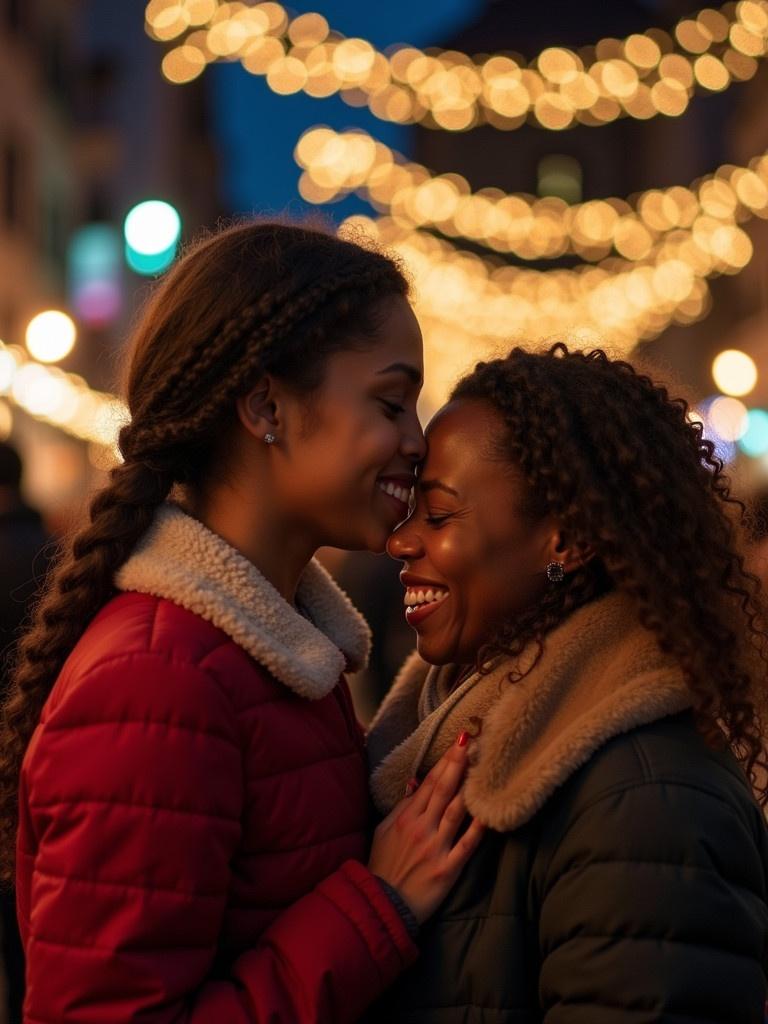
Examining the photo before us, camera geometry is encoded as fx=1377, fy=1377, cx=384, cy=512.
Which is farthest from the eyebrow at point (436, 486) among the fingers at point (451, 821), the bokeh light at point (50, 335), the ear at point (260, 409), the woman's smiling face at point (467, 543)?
the bokeh light at point (50, 335)

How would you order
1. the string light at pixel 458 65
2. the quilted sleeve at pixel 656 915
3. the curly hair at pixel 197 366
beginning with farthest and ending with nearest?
Answer: the string light at pixel 458 65 < the curly hair at pixel 197 366 < the quilted sleeve at pixel 656 915

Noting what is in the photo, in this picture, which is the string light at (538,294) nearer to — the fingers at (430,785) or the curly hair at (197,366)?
the curly hair at (197,366)

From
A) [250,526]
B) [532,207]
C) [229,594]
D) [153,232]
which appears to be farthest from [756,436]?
[229,594]

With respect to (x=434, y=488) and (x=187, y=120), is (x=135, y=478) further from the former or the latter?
(x=187, y=120)

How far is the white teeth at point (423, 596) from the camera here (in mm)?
2949

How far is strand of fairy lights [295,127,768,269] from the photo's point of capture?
17.1 meters

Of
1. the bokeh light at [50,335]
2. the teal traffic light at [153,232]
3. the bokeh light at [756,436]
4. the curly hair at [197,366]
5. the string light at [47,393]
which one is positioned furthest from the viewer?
the bokeh light at [756,436]

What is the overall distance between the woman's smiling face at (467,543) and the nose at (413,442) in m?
0.03

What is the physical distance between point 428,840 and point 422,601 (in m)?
0.56

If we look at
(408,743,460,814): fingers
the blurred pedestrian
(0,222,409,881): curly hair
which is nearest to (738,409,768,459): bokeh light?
the blurred pedestrian

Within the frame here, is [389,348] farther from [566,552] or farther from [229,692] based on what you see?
[229,692]

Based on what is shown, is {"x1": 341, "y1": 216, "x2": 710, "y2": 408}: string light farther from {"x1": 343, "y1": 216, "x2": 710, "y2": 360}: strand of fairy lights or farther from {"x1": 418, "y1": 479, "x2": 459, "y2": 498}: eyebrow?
{"x1": 418, "y1": 479, "x2": 459, "y2": 498}: eyebrow

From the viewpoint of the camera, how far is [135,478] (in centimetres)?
284

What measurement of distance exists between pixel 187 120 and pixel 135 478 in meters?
45.6
